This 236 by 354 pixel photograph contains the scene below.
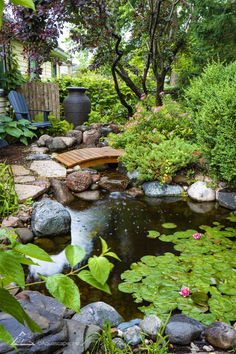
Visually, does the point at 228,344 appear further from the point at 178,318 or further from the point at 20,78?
the point at 20,78

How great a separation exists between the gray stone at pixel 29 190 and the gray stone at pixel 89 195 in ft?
1.57

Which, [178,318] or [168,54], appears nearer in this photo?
[178,318]

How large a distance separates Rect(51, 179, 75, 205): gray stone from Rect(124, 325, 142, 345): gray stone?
96.8 inches

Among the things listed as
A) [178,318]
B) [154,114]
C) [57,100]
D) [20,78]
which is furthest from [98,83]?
[178,318]

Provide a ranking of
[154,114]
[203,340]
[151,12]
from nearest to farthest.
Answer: [203,340]
[154,114]
[151,12]

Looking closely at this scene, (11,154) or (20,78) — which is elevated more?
(20,78)

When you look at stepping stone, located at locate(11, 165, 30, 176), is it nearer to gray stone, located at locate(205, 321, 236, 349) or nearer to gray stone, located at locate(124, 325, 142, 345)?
gray stone, located at locate(124, 325, 142, 345)

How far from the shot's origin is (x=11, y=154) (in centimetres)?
538

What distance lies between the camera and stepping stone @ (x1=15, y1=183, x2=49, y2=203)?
11.6 ft

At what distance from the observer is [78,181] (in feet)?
14.0

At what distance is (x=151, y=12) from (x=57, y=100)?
3105 millimetres

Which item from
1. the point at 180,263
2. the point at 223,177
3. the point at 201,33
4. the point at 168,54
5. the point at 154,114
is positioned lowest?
the point at 180,263

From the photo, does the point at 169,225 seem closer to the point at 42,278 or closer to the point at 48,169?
the point at 48,169

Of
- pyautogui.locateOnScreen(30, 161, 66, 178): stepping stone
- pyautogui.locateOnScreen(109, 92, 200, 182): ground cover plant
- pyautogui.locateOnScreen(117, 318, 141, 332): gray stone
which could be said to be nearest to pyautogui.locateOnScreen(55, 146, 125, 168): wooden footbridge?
pyautogui.locateOnScreen(30, 161, 66, 178): stepping stone
